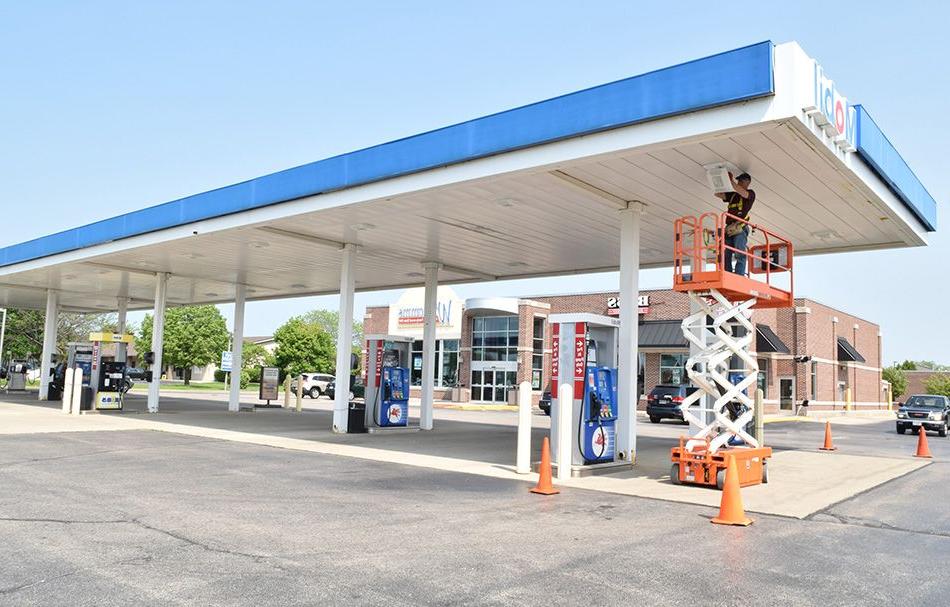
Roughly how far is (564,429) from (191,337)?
241ft

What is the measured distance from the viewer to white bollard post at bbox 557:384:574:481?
11.2 meters

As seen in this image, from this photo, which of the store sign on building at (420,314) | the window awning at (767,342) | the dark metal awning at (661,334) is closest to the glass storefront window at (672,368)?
the dark metal awning at (661,334)

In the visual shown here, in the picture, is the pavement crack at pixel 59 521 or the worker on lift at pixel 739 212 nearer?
the pavement crack at pixel 59 521

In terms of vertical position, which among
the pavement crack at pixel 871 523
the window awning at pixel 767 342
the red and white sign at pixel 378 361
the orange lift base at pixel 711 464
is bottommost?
the pavement crack at pixel 871 523

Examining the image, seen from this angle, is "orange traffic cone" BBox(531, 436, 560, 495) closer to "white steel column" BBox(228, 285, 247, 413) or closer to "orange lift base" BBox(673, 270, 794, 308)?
"orange lift base" BBox(673, 270, 794, 308)

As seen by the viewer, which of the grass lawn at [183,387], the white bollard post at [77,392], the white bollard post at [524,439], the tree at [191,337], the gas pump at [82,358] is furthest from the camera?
the tree at [191,337]

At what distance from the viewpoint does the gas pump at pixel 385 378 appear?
764 inches

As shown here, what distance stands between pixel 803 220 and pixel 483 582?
39.4 ft

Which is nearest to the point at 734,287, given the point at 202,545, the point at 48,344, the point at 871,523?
the point at 871,523

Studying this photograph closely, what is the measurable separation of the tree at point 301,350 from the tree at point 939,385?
2461 inches

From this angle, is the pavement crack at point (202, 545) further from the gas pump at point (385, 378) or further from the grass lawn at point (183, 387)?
the grass lawn at point (183, 387)

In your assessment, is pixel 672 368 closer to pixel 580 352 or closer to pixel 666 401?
pixel 666 401

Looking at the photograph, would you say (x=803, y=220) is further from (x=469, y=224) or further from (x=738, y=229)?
(x=469, y=224)

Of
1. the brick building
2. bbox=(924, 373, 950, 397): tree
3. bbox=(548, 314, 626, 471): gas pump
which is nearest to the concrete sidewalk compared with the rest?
bbox=(548, 314, 626, 471): gas pump
